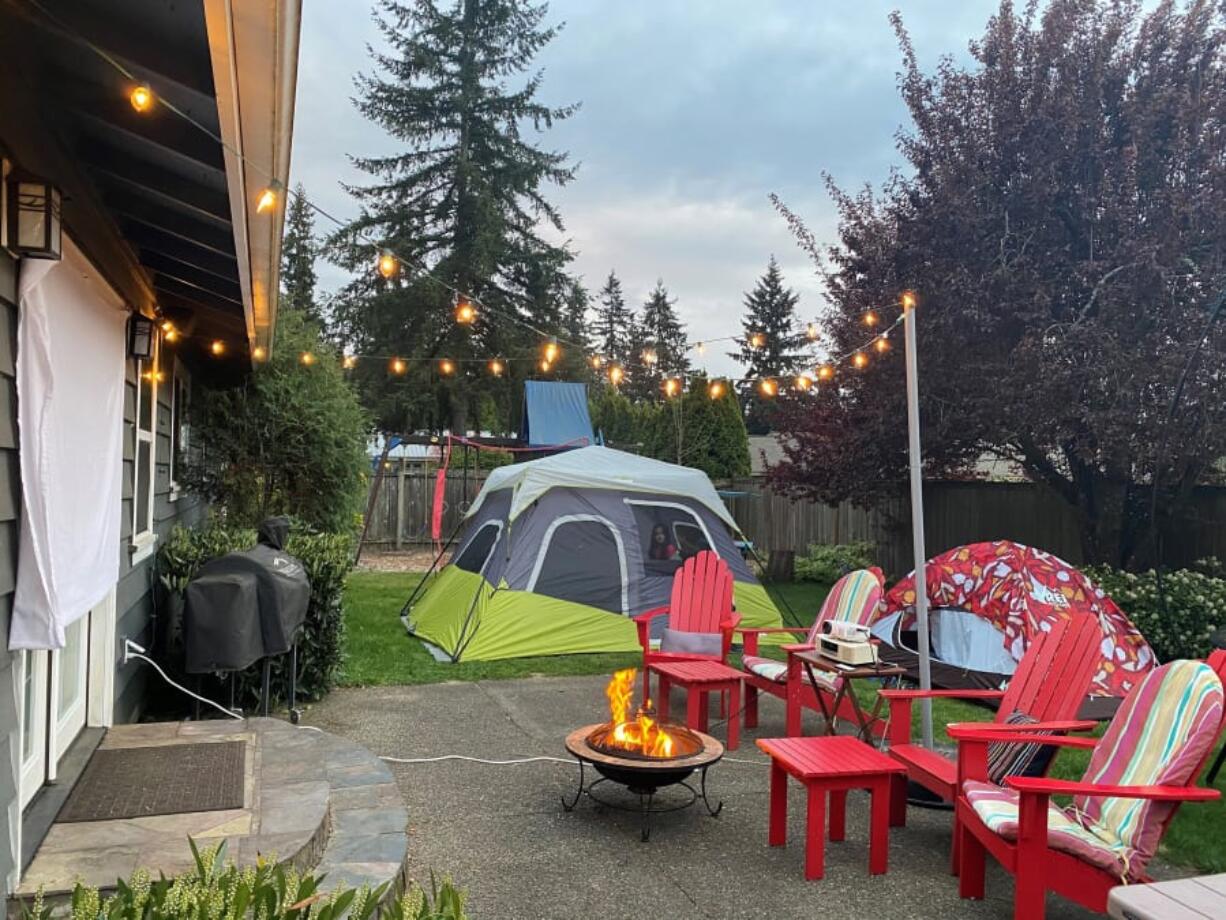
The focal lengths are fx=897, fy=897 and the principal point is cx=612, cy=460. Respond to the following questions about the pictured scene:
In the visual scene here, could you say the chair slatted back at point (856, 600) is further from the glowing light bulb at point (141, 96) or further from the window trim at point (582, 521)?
the glowing light bulb at point (141, 96)

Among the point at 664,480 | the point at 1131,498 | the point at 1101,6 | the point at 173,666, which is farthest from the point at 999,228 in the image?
the point at 173,666

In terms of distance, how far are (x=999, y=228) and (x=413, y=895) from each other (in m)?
8.44

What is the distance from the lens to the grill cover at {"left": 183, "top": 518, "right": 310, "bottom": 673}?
437 cm

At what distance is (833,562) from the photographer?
1192 centimetres

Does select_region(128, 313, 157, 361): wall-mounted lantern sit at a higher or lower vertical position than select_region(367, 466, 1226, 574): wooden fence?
higher

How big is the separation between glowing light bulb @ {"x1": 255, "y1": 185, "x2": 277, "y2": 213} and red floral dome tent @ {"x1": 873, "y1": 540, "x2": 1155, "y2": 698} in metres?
5.18

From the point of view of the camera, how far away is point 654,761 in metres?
3.56

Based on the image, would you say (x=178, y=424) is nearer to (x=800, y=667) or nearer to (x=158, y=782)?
(x=158, y=782)

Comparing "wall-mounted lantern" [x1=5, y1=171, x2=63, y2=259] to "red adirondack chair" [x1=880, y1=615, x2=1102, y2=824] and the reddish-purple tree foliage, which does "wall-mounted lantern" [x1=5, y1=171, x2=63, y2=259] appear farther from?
the reddish-purple tree foliage

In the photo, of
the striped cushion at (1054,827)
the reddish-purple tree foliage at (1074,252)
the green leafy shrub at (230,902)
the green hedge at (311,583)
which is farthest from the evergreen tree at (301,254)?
the green leafy shrub at (230,902)

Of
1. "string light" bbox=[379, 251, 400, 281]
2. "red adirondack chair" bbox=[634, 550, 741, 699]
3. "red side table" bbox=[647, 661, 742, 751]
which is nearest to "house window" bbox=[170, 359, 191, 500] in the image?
"string light" bbox=[379, 251, 400, 281]

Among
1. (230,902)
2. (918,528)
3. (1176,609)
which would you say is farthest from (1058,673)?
(1176,609)

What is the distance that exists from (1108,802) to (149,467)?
4.95 m

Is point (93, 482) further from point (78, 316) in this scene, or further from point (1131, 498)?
point (1131, 498)
